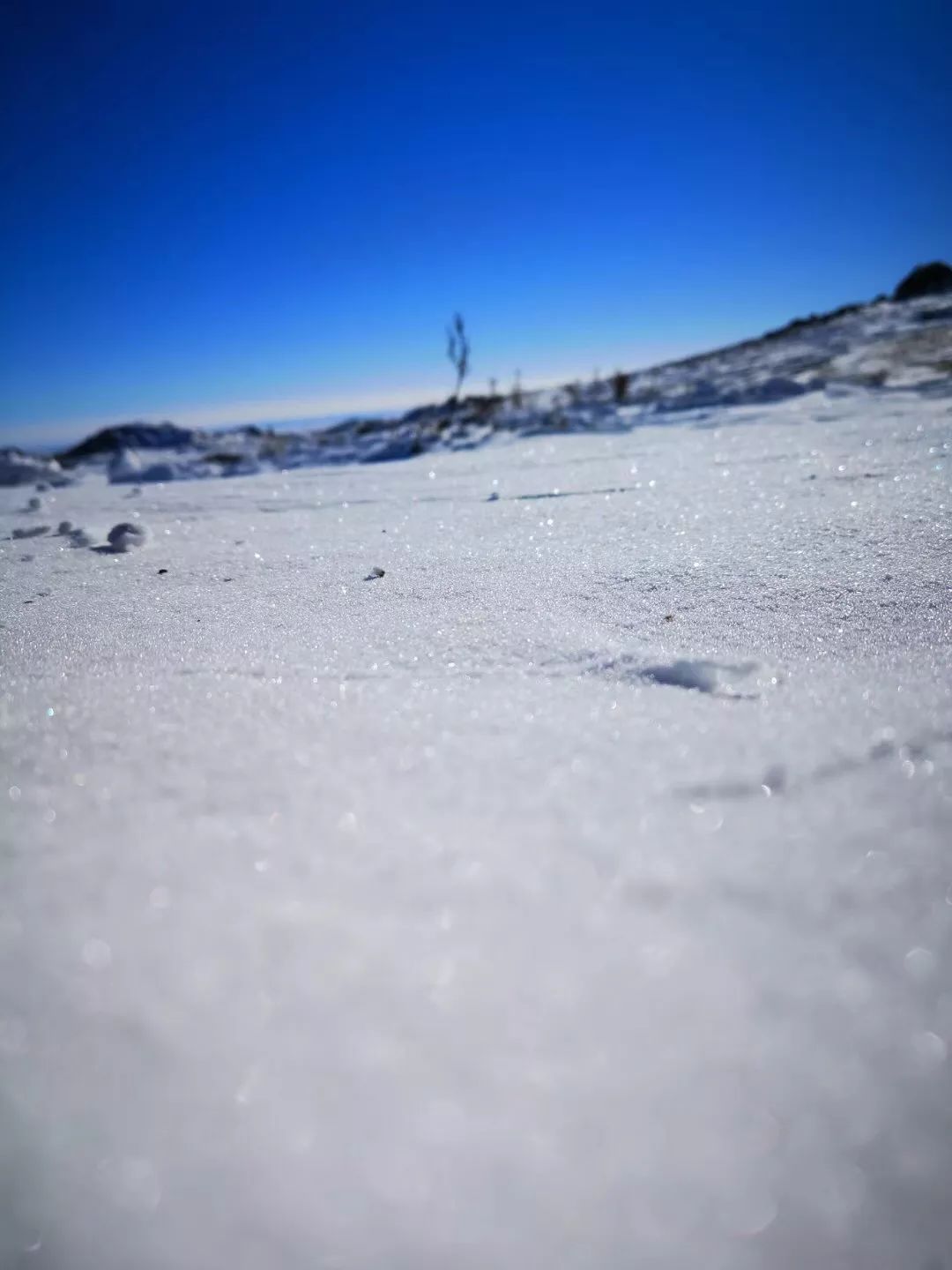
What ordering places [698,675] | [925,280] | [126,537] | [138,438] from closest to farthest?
1. [698,675]
2. [126,537]
3. [138,438]
4. [925,280]

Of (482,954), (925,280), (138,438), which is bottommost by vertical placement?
(482,954)

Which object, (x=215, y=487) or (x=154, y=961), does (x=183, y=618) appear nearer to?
(x=154, y=961)

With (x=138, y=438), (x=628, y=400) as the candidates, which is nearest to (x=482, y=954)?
(x=628, y=400)

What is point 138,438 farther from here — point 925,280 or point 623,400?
point 925,280

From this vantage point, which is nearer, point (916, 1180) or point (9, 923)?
point (916, 1180)

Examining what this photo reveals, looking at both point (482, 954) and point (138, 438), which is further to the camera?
point (138, 438)

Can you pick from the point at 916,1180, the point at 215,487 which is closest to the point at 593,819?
the point at 916,1180

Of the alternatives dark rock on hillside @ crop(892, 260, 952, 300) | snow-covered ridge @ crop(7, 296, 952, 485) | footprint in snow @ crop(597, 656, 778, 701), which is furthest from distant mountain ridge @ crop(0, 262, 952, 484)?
footprint in snow @ crop(597, 656, 778, 701)
